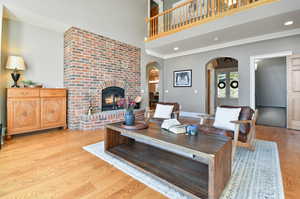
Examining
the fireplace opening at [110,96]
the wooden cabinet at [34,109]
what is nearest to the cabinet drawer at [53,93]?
the wooden cabinet at [34,109]

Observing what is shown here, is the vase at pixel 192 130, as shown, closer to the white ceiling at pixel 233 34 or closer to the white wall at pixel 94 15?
the white ceiling at pixel 233 34

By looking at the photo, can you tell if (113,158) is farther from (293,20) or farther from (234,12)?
(293,20)

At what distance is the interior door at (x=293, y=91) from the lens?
380 centimetres

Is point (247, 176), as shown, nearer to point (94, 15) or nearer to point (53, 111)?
point (53, 111)

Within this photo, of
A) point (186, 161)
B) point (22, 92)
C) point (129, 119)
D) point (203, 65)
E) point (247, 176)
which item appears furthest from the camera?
point (203, 65)

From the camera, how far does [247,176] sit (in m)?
1.67

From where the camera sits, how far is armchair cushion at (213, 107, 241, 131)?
257 cm

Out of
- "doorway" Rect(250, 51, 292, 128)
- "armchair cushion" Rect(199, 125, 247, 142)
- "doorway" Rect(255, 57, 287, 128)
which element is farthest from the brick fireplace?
"doorway" Rect(255, 57, 287, 128)

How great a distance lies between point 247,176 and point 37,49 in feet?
16.6

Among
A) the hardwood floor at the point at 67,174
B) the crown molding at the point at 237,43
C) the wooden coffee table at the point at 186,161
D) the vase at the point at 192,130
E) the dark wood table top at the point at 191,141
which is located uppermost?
the crown molding at the point at 237,43

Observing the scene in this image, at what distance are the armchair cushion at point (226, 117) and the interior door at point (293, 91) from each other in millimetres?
2518

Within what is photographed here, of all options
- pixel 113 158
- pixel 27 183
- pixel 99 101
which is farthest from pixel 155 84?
pixel 27 183

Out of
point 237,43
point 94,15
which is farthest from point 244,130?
point 94,15

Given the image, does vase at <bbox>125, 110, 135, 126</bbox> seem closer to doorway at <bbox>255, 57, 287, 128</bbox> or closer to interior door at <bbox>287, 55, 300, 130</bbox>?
interior door at <bbox>287, 55, 300, 130</bbox>
